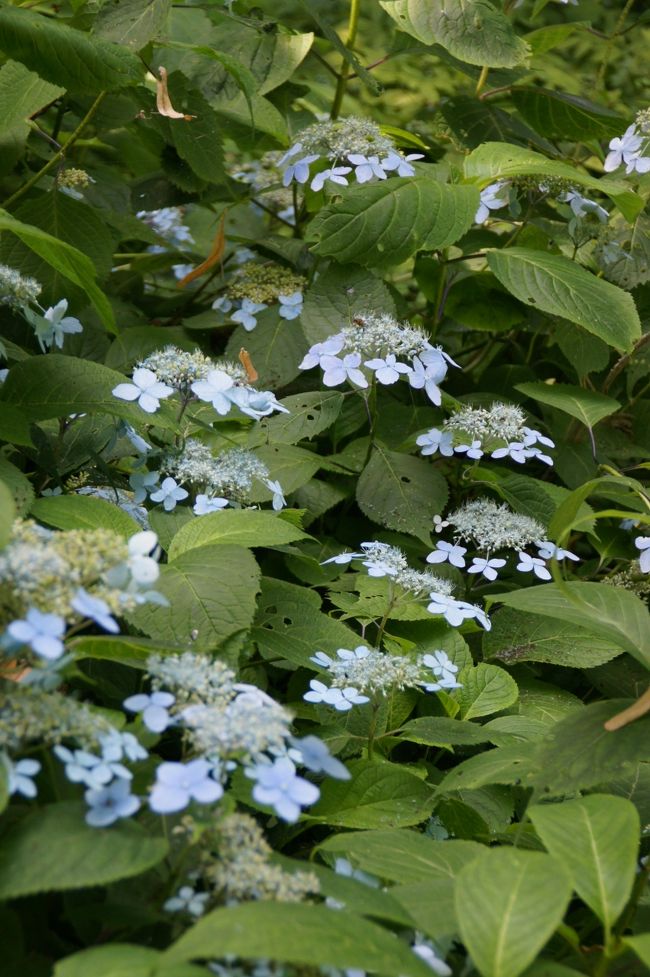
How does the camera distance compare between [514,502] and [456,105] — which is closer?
[514,502]

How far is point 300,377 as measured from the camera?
1.82 metres

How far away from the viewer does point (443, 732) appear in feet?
3.82

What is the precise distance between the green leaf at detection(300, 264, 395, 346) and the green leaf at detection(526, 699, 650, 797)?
2.68 feet

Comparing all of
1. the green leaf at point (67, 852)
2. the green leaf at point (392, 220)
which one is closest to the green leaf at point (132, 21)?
the green leaf at point (392, 220)

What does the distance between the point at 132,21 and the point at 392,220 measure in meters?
0.49

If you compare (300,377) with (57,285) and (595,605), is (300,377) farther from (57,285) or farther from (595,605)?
(595,605)

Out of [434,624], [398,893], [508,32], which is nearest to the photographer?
[398,893]

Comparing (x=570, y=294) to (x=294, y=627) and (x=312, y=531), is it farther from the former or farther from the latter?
(x=294, y=627)

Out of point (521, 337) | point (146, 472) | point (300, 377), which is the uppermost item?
point (146, 472)

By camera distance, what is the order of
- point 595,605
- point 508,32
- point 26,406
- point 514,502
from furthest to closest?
point 508,32 < point 514,502 < point 26,406 < point 595,605

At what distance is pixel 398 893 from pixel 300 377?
1118 mm

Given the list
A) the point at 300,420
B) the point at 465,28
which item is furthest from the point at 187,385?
the point at 465,28

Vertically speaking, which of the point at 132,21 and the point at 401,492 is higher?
the point at 132,21

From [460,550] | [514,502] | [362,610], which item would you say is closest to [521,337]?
[514,502]
